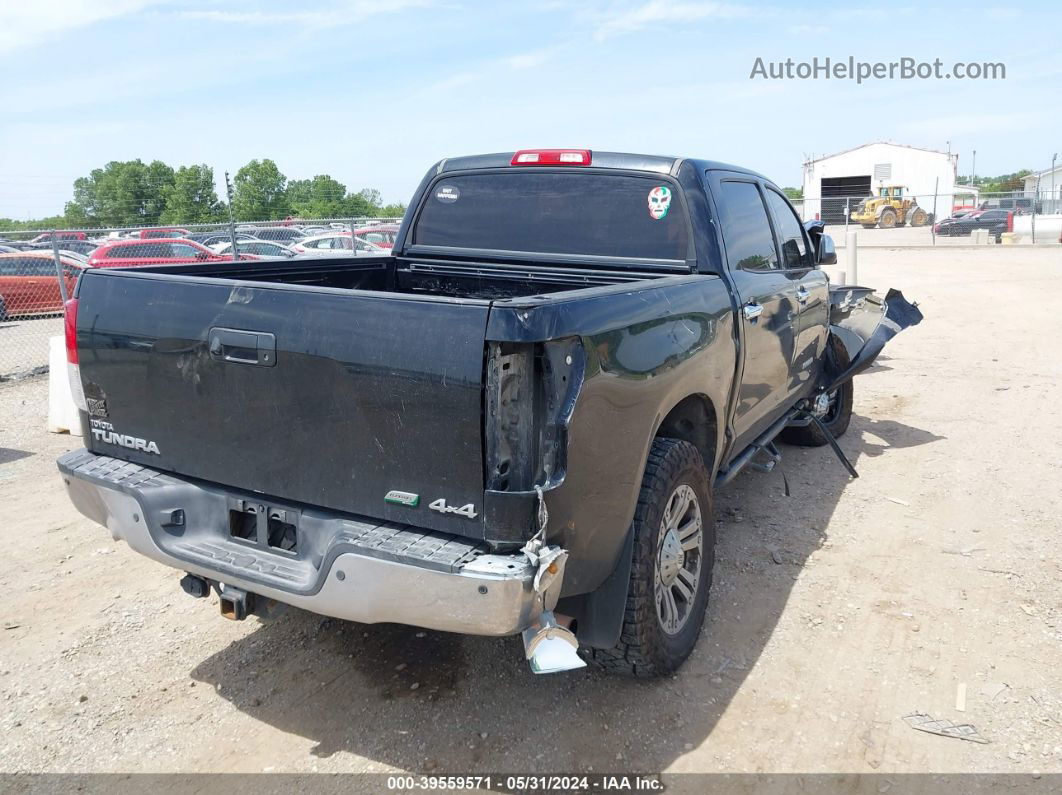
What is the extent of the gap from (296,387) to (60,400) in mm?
5391

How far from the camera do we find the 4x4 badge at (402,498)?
2605 mm

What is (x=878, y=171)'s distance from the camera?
63.4m

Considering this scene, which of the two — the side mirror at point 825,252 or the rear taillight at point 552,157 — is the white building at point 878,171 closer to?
the side mirror at point 825,252

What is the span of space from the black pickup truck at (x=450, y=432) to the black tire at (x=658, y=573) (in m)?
0.01

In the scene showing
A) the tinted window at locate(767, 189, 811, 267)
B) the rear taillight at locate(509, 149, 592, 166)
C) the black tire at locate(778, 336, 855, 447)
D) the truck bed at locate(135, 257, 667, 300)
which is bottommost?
the black tire at locate(778, 336, 855, 447)

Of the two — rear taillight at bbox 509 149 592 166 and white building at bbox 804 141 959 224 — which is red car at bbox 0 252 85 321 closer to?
rear taillight at bbox 509 149 592 166

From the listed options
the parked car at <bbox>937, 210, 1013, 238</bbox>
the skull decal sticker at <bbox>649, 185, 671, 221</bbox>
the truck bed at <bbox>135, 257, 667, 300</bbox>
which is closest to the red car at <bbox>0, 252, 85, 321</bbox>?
the truck bed at <bbox>135, 257, 667, 300</bbox>

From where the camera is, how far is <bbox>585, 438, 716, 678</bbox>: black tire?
3.01 m

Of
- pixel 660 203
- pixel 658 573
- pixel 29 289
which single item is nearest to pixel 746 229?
pixel 660 203

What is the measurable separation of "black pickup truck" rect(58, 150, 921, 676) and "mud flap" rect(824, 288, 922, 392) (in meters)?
2.34

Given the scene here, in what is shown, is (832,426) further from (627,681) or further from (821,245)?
(627,681)

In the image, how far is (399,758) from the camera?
2.97 meters

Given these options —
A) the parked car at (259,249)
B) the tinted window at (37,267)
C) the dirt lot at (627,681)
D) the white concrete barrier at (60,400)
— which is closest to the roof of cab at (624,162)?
the dirt lot at (627,681)

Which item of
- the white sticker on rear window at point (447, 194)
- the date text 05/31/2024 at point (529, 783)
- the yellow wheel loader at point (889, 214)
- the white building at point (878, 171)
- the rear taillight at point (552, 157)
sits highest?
the white building at point (878, 171)
